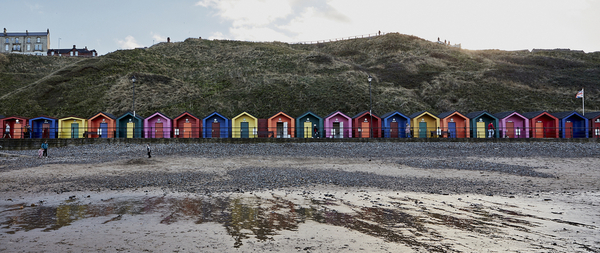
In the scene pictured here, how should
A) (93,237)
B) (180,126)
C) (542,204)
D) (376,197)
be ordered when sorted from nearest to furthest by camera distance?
(93,237), (542,204), (376,197), (180,126)

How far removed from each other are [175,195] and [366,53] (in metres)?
87.4

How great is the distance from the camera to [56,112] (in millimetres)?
54062

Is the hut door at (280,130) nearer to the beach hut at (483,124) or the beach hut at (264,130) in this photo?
the beach hut at (264,130)

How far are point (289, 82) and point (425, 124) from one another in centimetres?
3128

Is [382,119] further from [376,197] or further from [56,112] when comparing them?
[56,112]

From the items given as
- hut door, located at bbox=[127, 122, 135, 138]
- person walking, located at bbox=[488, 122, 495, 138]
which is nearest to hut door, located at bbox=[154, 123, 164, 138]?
hut door, located at bbox=[127, 122, 135, 138]

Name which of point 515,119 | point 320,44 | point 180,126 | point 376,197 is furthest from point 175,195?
point 320,44

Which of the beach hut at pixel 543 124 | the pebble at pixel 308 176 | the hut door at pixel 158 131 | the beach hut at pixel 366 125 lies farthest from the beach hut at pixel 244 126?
the beach hut at pixel 543 124

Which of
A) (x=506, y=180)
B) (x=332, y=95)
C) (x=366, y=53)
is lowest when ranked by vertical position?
(x=506, y=180)

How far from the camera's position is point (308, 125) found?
119 ft

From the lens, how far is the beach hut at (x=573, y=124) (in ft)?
117

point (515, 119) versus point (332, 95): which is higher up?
point (332, 95)

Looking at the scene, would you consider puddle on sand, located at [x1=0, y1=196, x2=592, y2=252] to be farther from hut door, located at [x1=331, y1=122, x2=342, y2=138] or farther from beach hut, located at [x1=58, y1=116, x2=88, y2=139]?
beach hut, located at [x1=58, y1=116, x2=88, y2=139]

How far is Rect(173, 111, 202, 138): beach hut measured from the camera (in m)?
35.8
